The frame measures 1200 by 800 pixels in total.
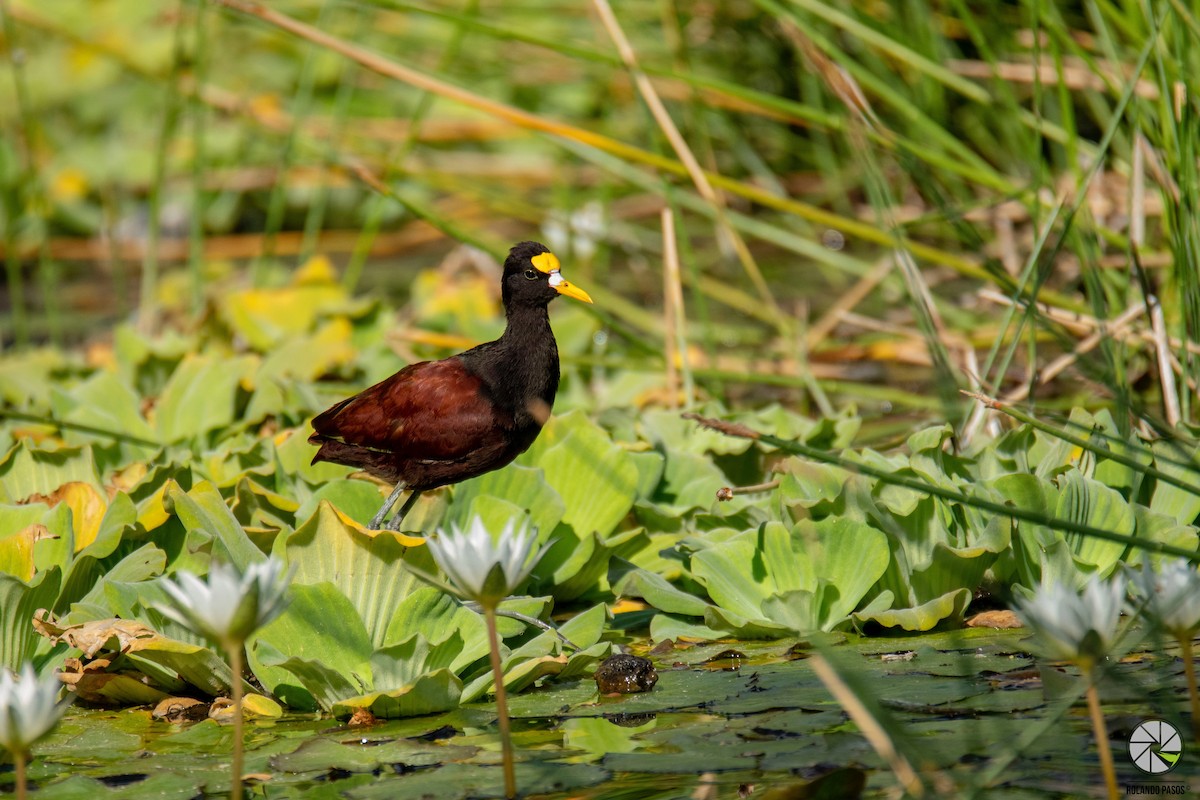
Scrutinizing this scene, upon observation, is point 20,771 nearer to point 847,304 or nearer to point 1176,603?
point 1176,603

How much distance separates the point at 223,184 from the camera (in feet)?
22.7

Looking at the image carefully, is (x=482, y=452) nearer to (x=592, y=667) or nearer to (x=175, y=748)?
(x=592, y=667)

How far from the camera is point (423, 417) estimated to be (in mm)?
2807

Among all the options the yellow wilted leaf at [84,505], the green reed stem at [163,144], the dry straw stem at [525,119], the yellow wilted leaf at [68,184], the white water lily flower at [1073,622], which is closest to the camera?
the white water lily flower at [1073,622]

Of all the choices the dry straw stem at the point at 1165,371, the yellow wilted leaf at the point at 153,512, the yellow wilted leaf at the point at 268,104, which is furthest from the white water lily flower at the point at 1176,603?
the yellow wilted leaf at the point at 268,104

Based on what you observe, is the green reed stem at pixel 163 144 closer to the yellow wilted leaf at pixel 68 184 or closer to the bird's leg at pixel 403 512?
the bird's leg at pixel 403 512

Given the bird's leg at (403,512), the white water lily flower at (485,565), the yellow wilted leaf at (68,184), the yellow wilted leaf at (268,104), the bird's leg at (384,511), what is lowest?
the bird's leg at (403,512)

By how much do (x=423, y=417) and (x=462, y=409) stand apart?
0.09m

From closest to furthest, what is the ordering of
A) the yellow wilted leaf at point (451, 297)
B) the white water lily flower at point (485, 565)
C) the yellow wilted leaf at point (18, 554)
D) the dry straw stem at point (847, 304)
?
the white water lily flower at point (485, 565) → the yellow wilted leaf at point (18, 554) → the dry straw stem at point (847, 304) → the yellow wilted leaf at point (451, 297)

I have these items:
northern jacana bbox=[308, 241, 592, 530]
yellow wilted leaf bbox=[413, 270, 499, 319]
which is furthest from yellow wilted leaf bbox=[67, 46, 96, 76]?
northern jacana bbox=[308, 241, 592, 530]

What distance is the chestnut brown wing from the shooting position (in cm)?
276

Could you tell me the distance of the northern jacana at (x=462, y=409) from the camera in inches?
109

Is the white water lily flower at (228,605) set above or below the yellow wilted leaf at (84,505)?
above

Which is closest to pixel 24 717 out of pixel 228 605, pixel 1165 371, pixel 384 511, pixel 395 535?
pixel 228 605
